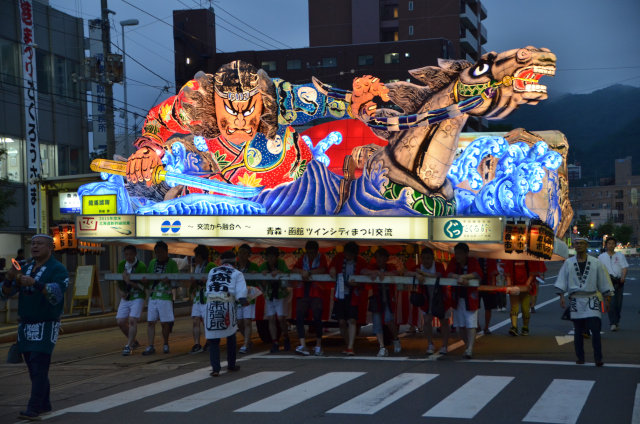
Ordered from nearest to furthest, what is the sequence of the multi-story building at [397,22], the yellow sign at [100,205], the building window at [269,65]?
the yellow sign at [100,205], the multi-story building at [397,22], the building window at [269,65]

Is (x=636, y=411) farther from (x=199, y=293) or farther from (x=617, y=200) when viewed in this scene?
(x=617, y=200)

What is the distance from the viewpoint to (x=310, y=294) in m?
14.7

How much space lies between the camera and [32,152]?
33219 millimetres

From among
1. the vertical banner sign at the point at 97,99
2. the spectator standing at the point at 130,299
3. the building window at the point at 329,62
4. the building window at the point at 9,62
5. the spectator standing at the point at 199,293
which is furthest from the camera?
the building window at the point at 329,62

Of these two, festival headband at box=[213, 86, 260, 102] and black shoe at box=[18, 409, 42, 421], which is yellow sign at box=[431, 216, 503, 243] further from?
black shoe at box=[18, 409, 42, 421]

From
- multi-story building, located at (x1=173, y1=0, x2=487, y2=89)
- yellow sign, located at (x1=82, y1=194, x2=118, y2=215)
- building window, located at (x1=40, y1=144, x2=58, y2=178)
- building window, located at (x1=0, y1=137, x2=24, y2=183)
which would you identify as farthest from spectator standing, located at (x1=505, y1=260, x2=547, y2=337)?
multi-story building, located at (x1=173, y1=0, x2=487, y2=89)

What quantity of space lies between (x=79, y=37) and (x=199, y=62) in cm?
3831

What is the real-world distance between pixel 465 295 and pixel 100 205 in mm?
7284

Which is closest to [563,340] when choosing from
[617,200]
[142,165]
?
[142,165]

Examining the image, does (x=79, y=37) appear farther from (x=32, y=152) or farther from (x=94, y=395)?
(x=94, y=395)

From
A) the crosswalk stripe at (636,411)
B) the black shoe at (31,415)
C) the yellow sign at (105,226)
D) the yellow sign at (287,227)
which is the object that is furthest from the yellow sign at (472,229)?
the black shoe at (31,415)

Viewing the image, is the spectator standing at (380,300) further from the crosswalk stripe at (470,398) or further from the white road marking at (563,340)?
the white road marking at (563,340)

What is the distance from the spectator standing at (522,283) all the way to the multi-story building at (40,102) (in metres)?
19.6

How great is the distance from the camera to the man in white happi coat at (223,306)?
12.2 m
